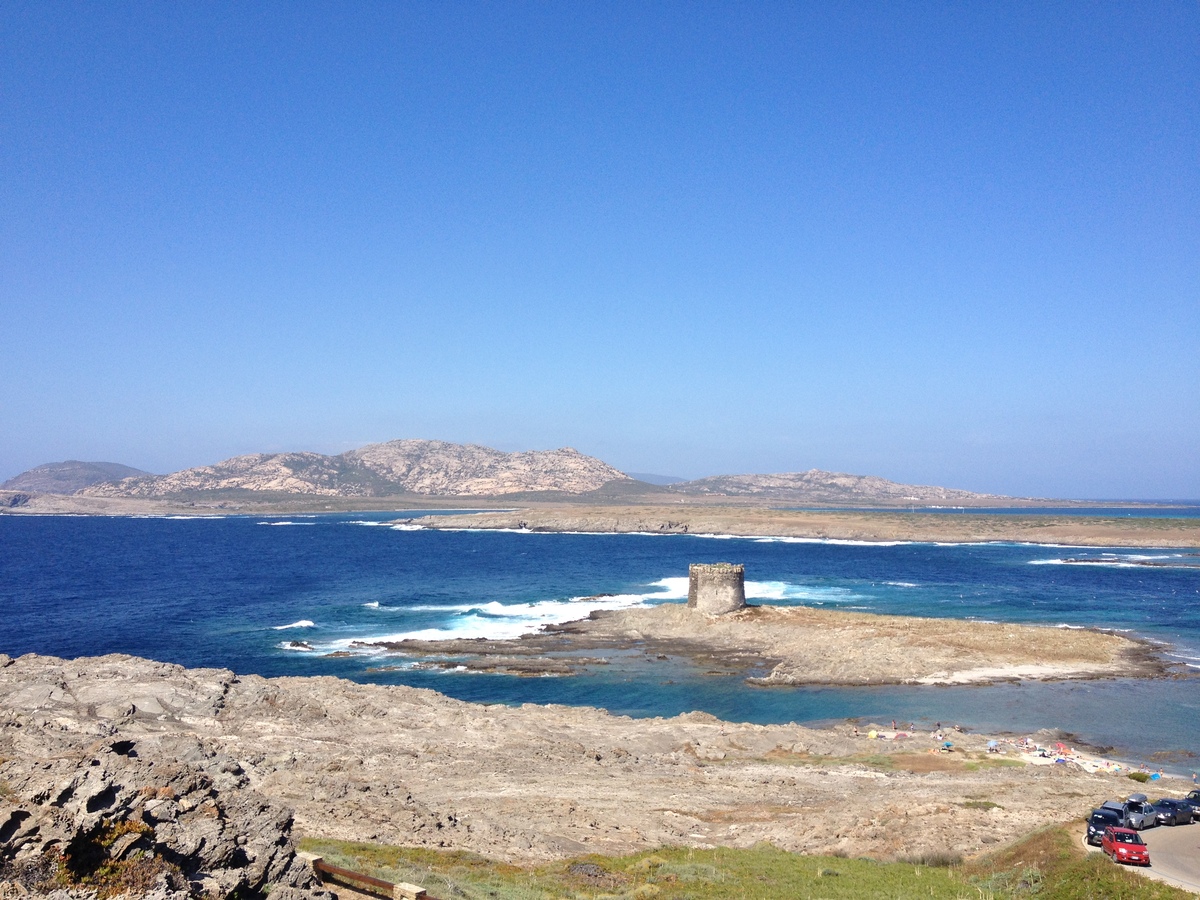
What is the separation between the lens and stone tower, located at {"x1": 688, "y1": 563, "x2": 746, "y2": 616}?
190ft

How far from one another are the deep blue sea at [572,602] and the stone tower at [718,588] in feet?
32.9

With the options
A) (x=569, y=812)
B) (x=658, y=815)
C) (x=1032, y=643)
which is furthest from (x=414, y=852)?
(x=1032, y=643)

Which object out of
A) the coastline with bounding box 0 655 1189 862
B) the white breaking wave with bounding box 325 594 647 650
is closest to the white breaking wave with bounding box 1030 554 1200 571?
the white breaking wave with bounding box 325 594 647 650

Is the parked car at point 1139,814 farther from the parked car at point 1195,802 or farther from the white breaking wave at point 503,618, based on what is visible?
the white breaking wave at point 503,618

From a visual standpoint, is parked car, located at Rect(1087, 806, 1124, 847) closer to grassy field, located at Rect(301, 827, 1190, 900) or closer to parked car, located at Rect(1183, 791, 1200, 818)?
grassy field, located at Rect(301, 827, 1190, 900)

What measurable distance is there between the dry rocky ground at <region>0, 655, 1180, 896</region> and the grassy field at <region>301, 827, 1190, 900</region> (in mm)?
1236

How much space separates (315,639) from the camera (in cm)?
5522

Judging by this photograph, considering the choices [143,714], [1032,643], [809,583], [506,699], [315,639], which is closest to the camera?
[143,714]

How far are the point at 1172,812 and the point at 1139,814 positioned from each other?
6.03 ft

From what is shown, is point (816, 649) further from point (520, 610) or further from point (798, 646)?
point (520, 610)

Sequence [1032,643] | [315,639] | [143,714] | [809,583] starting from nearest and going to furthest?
[143,714] → [1032,643] → [315,639] → [809,583]

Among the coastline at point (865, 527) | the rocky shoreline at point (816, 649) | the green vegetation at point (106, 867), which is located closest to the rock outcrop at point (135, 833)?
the green vegetation at point (106, 867)

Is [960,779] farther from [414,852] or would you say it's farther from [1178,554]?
[1178,554]

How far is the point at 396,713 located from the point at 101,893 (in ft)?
73.8
